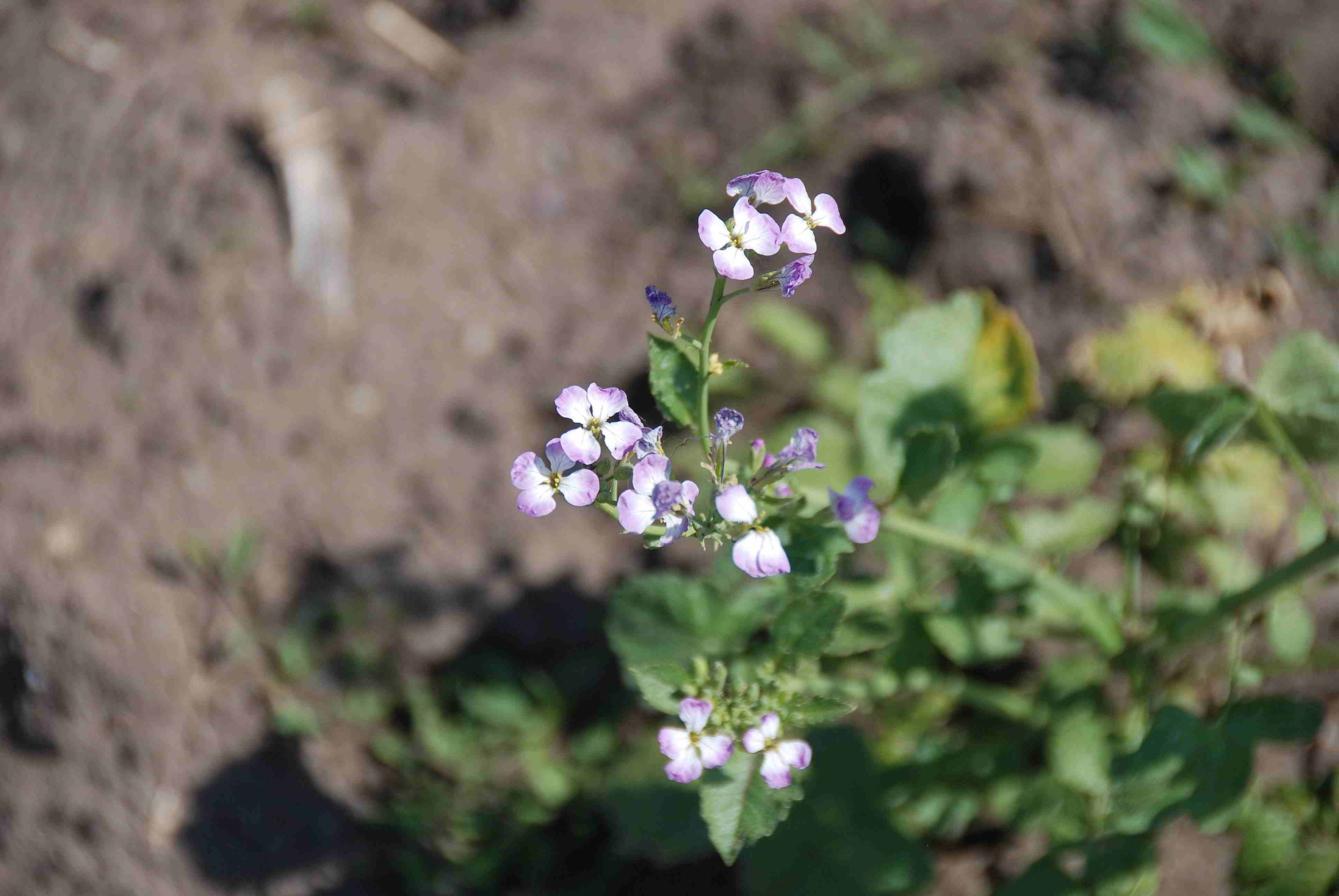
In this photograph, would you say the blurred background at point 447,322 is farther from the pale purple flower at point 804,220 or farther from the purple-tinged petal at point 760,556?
the purple-tinged petal at point 760,556

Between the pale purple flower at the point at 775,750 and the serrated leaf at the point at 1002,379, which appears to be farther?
the serrated leaf at the point at 1002,379

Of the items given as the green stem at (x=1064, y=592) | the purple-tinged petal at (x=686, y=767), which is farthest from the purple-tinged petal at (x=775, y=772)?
the green stem at (x=1064, y=592)

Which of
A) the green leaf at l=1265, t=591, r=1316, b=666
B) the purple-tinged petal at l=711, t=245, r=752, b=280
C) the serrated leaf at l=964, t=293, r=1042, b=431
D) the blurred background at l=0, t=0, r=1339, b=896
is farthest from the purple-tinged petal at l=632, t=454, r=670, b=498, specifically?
the blurred background at l=0, t=0, r=1339, b=896

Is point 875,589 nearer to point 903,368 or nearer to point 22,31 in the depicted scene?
point 903,368

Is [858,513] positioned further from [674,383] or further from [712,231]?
[712,231]

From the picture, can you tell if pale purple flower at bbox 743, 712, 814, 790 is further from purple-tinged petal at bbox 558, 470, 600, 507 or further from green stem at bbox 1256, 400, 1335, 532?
green stem at bbox 1256, 400, 1335, 532
